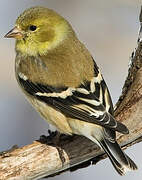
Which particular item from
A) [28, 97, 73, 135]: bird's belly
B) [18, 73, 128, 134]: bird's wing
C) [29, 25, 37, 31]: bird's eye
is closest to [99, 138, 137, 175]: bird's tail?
[18, 73, 128, 134]: bird's wing

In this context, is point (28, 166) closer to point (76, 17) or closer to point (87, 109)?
point (87, 109)

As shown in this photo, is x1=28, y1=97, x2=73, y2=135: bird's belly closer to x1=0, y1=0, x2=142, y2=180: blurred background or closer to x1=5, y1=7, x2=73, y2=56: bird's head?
x1=5, y1=7, x2=73, y2=56: bird's head

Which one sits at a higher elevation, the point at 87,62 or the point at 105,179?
the point at 87,62

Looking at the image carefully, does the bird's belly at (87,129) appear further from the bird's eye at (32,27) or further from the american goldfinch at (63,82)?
the bird's eye at (32,27)

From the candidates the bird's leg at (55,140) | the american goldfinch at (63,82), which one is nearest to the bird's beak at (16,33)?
the american goldfinch at (63,82)

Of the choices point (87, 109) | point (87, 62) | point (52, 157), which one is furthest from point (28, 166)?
point (87, 62)

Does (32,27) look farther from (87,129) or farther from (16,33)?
(87,129)
